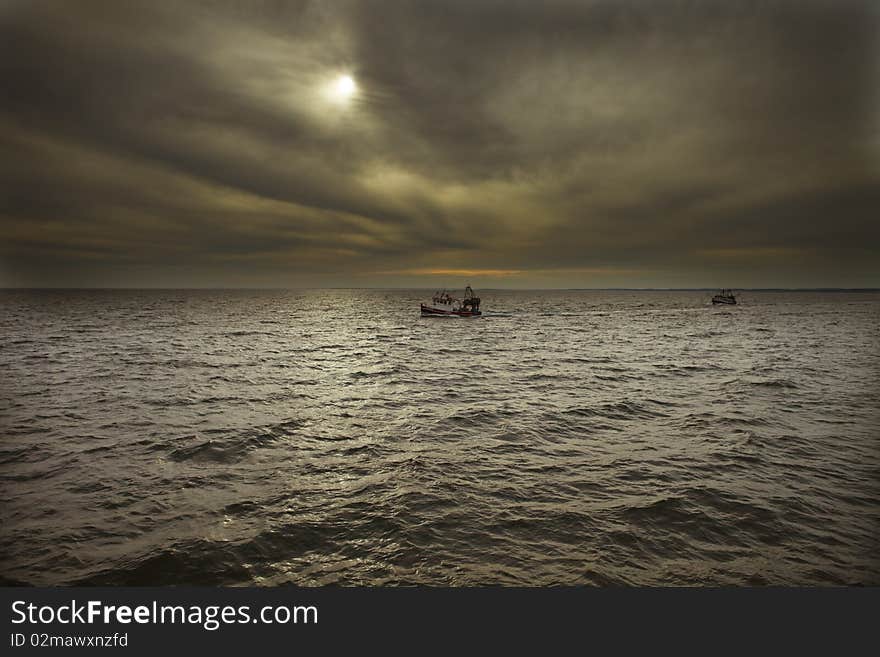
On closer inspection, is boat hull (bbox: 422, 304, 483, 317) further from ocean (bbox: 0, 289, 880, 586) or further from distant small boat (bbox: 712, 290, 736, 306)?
distant small boat (bbox: 712, 290, 736, 306)

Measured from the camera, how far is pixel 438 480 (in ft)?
36.2

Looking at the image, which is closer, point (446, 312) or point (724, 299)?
point (446, 312)

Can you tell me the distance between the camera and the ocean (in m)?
7.54

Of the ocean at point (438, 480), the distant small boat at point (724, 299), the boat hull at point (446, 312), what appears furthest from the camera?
the distant small boat at point (724, 299)

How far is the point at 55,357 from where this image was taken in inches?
1284

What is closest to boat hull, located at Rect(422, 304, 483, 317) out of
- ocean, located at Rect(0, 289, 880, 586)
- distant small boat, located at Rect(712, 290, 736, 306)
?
ocean, located at Rect(0, 289, 880, 586)

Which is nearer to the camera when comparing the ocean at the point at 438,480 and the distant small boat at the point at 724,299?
the ocean at the point at 438,480

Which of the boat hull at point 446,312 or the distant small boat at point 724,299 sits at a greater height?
the distant small boat at point 724,299

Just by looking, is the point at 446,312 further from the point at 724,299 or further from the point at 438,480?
the point at 724,299

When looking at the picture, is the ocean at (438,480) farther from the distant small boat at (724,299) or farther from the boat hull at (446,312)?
the distant small boat at (724,299)

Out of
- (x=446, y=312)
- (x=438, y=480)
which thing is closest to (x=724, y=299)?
(x=446, y=312)

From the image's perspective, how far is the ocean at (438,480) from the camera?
7.54 metres

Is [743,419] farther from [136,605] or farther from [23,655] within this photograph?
[23,655]

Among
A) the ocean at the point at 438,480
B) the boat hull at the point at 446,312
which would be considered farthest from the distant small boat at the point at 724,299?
the ocean at the point at 438,480
